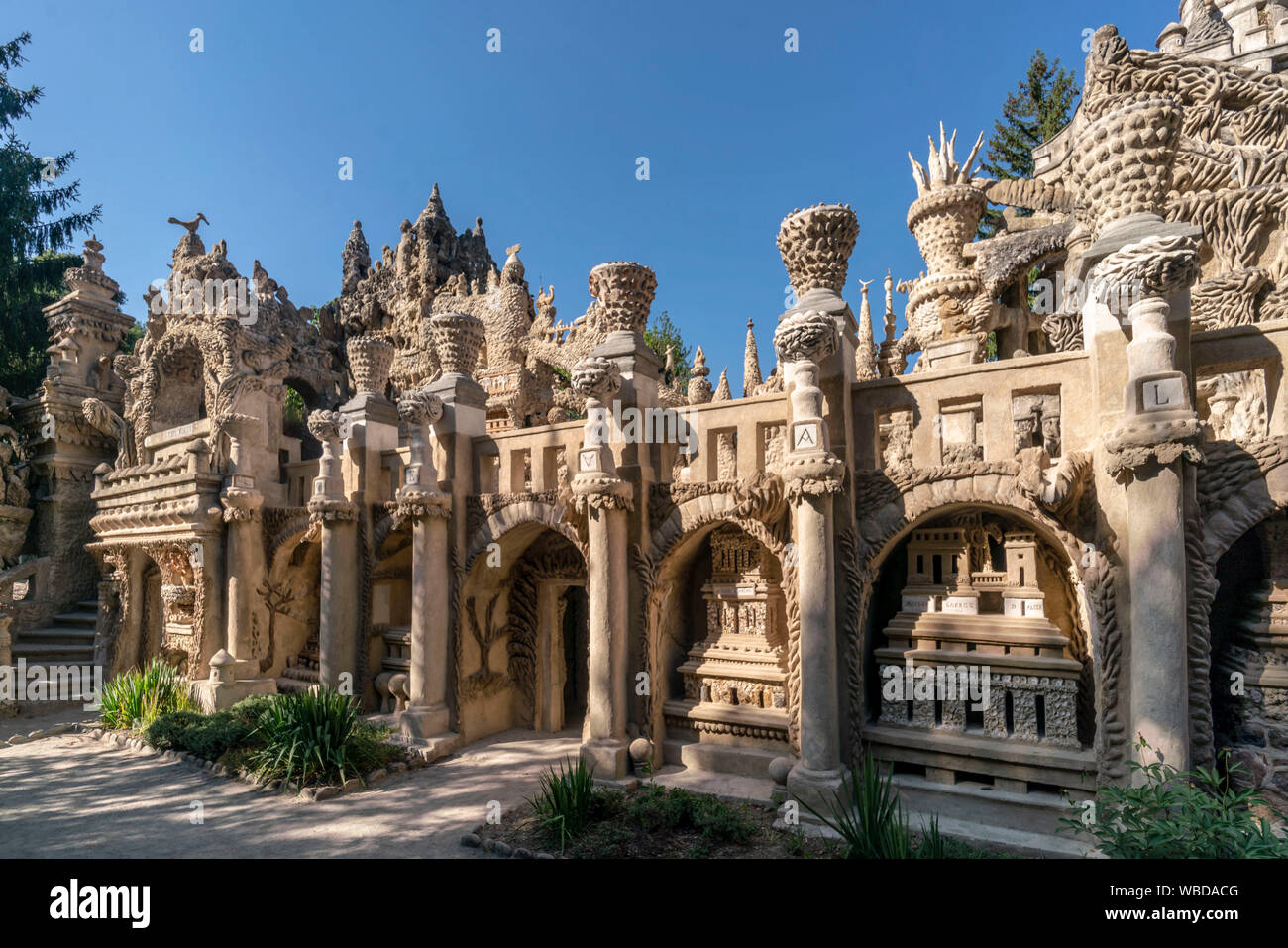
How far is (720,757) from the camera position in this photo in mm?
7648

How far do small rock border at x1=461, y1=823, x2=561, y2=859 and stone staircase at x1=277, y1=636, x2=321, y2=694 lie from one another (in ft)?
21.0

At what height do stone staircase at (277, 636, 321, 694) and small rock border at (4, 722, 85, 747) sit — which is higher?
stone staircase at (277, 636, 321, 694)

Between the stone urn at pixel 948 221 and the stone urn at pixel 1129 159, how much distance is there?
388cm

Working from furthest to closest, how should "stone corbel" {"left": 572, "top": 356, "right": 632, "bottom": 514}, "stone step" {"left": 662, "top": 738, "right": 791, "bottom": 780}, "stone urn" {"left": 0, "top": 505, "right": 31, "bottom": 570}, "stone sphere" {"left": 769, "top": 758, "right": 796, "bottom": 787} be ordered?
"stone urn" {"left": 0, "top": 505, "right": 31, "bottom": 570}
"stone corbel" {"left": 572, "top": 356, "right": 632, "bottom": 514}
"stone step" {"left": 662, "top": 738, "right": 791, "bottom": 780}
"stone sphere" {"left": 769, "top": 758, "right": 796, "bottom": 787}

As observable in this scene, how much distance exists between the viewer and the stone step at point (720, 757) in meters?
7.45

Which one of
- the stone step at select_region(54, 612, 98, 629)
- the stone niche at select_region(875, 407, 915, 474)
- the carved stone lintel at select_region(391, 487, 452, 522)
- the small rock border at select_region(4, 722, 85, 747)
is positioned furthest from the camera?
the stone step at select_region(54, 612, 98, 629)

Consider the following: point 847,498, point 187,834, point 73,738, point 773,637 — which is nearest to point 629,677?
point 773,637

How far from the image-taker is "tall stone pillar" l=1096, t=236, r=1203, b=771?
489 centimetres

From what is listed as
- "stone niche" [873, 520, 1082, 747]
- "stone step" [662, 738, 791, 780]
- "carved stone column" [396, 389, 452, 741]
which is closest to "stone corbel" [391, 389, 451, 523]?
"carved stone column" [396, 389, 452, 741]

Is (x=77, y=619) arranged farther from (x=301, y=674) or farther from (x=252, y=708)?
(x=252, y=708)

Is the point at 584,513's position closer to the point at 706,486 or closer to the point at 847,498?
the point at 706,486

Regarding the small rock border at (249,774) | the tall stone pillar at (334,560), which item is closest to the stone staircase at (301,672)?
the tall stone pillar at (334,560)

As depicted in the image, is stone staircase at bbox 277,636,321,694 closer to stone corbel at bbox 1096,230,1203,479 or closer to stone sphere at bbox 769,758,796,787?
stone sphere at bbox 769,758,796,787
